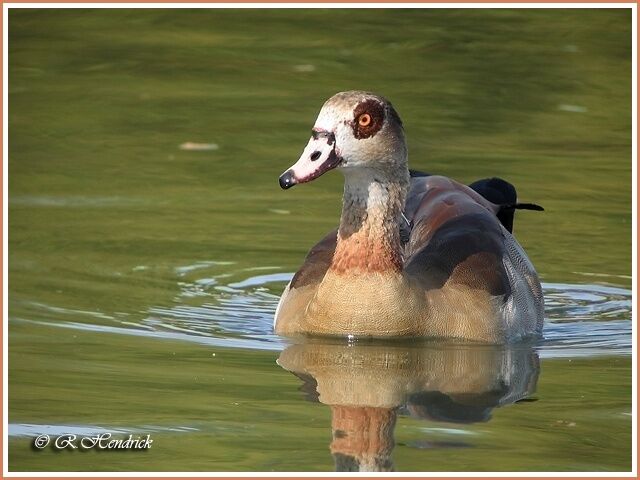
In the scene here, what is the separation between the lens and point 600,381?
30.6ft

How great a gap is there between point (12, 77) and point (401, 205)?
27.8 ft

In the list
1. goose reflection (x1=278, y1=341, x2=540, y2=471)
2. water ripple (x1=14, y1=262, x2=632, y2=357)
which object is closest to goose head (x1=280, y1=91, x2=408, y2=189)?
goose reflection (x1=278, y1=341, x2=540, y2=471)

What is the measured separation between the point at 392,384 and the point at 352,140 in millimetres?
1443

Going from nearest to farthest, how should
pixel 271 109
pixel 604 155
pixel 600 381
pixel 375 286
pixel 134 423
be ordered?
pixel 134 423
pixel 600 381
pixel 375 286
pixel 604 155
pixel 271 109

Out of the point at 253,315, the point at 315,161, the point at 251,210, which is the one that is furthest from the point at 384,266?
the point at 251,210

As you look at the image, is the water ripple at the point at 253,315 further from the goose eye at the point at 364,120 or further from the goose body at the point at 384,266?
the goose eye at the point at 364,120

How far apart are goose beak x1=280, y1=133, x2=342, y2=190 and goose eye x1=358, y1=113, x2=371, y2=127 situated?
0.75ft

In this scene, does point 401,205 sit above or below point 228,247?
above

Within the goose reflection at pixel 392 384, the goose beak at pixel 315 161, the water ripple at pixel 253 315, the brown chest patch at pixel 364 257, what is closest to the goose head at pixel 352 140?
the goose beak at pixel 315 161

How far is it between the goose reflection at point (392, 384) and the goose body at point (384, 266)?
0.18 meters

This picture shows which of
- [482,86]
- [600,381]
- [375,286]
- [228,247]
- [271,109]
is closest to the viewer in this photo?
[600,381]

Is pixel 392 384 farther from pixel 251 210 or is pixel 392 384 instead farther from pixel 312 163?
pixel 251 210

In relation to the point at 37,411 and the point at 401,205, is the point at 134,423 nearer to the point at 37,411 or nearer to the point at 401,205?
the point at 37,411

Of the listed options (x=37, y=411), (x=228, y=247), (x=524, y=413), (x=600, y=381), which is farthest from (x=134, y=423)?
(x=228, y=247)
